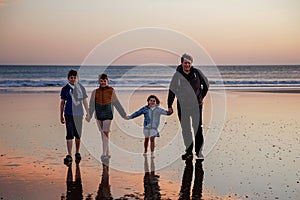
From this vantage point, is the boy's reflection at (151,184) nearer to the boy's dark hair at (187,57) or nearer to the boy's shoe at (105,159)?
the boy's shoe at (105,159)

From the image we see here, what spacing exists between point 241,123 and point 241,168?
608cm

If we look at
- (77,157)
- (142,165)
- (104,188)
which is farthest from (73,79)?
(104,188)

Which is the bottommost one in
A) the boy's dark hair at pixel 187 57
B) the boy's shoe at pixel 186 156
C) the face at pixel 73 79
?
the boy's shoe at pixel 186 156

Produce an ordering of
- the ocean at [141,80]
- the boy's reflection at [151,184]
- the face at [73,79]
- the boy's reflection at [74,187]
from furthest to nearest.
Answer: the ocean at [141,80] → the face at [73,79] → the boy's reflection at [151,184] → the boy's reflection at [74,187]

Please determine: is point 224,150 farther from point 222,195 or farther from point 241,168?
point 222,195

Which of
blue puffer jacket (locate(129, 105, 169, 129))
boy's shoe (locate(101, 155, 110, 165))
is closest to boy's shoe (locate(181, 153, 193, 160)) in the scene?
blue puffer jacket (locate(129, 105, 169, 129))

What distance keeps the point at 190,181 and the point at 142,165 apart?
1.38 metres

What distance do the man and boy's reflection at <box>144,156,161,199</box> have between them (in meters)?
1.36

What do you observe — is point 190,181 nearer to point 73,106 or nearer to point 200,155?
point 200,155

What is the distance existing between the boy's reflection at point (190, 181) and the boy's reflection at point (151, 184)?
0.38m

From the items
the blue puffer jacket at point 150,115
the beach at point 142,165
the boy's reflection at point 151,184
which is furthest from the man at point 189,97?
the boy's reflection at point 151,184

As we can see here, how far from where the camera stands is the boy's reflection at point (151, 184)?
6.89 m

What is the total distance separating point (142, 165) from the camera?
8.90 metres

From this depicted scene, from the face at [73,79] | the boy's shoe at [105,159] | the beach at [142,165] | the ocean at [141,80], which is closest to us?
the beach at [142,165]
